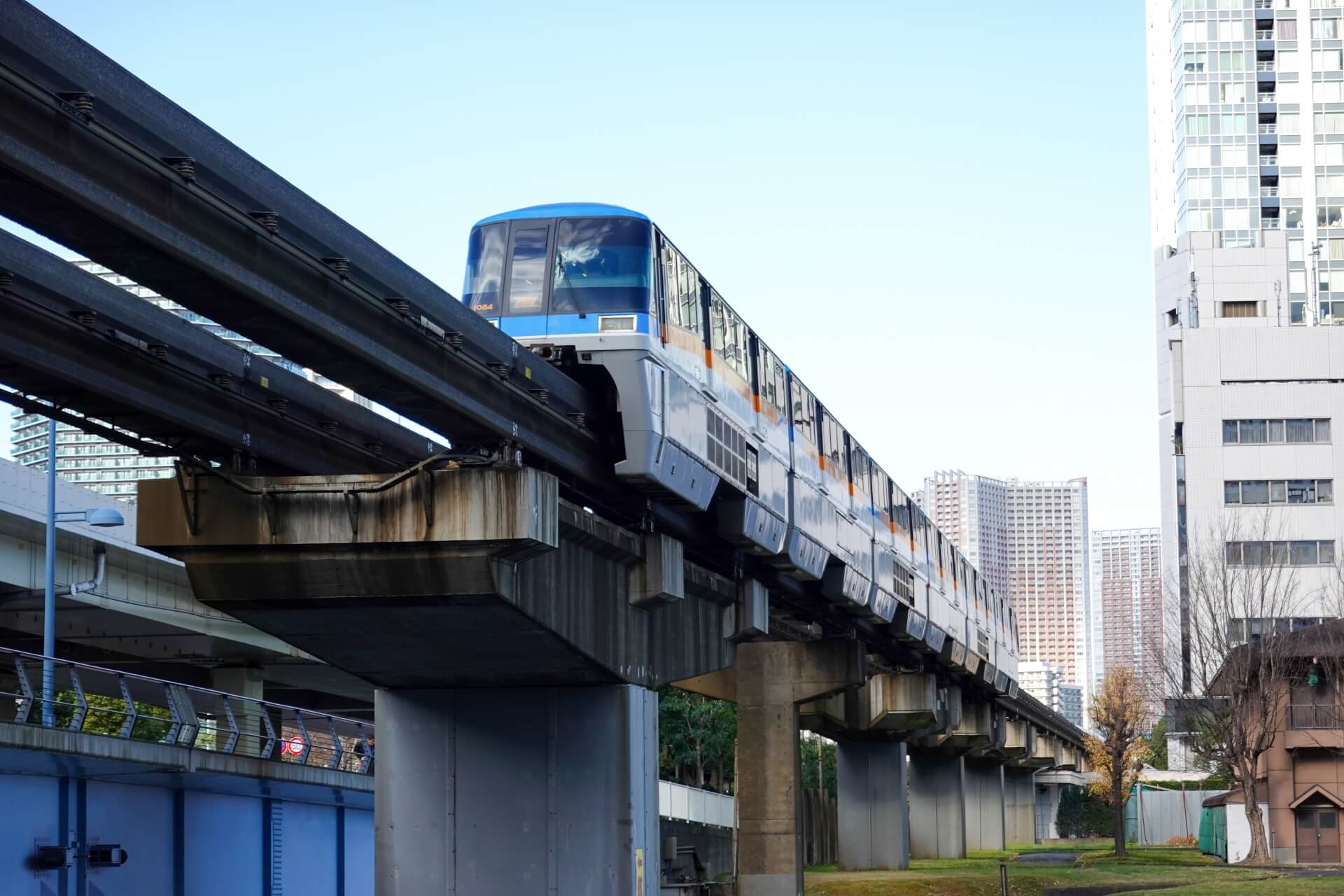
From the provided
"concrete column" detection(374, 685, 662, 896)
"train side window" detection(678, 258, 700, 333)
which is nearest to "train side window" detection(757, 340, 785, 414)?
"train side window" detection(678, 258, 700, 333)

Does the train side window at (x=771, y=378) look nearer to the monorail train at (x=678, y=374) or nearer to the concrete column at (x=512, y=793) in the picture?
the monorail train at (x=678, y=374)

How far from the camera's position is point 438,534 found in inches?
754

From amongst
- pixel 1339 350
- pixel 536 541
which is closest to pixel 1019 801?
pixel 1339 350

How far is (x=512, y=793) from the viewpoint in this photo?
80.0 feet

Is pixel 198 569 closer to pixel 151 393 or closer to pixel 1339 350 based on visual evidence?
pixel 151 393

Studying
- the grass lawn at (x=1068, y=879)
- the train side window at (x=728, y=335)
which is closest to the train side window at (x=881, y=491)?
the grass lawn at (x=1068, y=879)

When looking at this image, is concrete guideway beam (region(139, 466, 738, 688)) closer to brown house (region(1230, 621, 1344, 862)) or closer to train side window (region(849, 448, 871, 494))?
train side window (region(849, 448, 871, 494))

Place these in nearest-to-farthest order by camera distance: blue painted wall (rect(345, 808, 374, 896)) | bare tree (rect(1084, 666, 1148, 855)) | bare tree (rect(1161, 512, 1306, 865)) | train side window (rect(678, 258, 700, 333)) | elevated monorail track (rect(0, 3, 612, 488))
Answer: elevated monorail track (rect(0, 3, 612, 488)) < train side window (rect(678, 258, 700, 333)) < blue painted wall (rect(345, 808, 374, 896)) < bare tree (rect(1161, 512, 1306, 865)) < bare tree (rect(1084, 666, 1148, 855))

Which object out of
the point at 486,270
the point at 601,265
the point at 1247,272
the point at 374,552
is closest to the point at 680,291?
the point at 601,265

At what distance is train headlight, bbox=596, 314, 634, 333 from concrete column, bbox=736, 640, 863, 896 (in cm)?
1912

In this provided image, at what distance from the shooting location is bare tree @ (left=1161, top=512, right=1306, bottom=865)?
5684cm

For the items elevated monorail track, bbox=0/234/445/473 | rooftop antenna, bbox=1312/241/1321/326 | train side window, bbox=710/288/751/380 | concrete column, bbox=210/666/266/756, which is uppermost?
rooftop antenna, bbox=1312/241/1321/326

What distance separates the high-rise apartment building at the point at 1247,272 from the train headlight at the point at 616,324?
44811mm

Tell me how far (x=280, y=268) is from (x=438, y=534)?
4.45 metres
